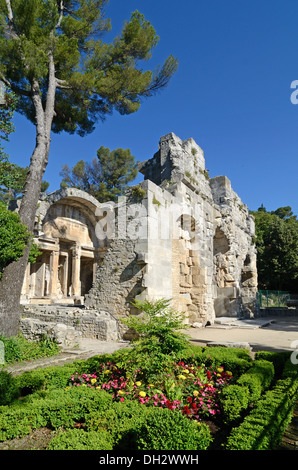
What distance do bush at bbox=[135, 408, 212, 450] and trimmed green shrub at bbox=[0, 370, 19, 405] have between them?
211 cm

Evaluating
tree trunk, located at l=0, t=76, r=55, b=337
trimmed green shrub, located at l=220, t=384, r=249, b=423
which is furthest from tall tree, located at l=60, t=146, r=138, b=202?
trimmed green shrub, located at l=220, t=384, r=249, b=423

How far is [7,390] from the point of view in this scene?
3674 mm

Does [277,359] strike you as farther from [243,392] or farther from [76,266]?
[76,266]

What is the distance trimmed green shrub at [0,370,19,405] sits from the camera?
11.7 ft

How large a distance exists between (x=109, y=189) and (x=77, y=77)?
61.1 feet

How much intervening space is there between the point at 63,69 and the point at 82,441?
37.0ft

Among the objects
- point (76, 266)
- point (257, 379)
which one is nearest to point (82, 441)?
point (257, 379)

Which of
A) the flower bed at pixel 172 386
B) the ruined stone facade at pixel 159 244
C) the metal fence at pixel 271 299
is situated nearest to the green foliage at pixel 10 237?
the ruined stone facade at pixel 159 244

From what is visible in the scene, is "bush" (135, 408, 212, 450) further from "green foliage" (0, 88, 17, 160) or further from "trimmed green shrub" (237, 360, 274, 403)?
"green foliage" (0, 88, 17, 160)

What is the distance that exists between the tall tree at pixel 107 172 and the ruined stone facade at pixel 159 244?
38.0 ft
